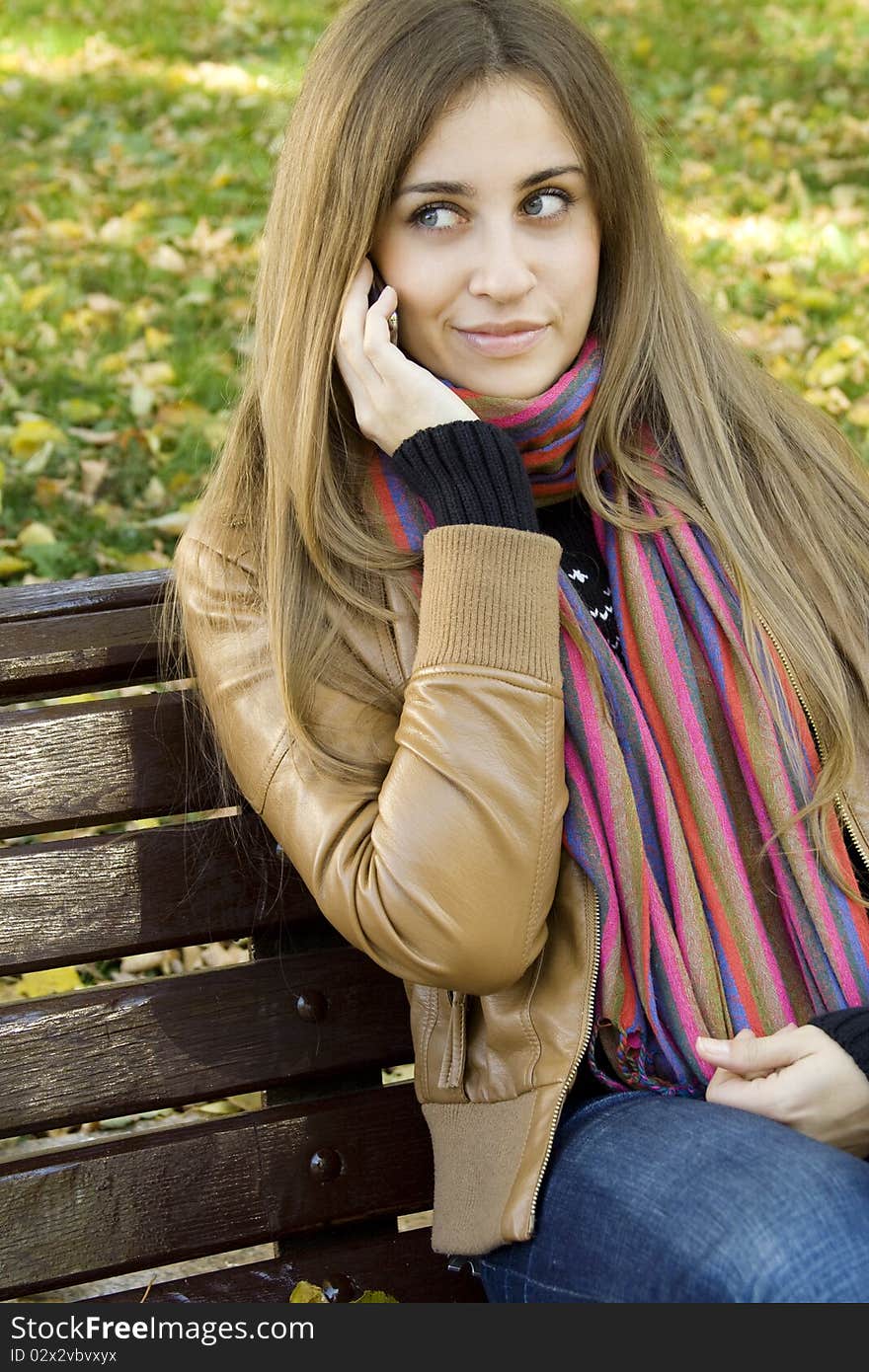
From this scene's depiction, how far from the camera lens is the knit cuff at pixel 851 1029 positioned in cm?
201

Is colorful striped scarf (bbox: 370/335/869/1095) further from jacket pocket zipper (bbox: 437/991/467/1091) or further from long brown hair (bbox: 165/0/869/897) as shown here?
jacket pocket zipper (bbox: 437/991/467/1091)

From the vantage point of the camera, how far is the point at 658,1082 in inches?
84.2

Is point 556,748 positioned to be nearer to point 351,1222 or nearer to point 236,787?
point 236,787

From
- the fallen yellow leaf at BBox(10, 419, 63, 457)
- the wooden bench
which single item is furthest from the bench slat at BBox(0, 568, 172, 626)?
the fallen yellow leaf at BBox(10, 419, 63, 457)

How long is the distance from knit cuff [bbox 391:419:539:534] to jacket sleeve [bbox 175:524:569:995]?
0.15 ft

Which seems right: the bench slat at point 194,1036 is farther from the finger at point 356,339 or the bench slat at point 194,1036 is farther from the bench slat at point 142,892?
the finger at point 356,339

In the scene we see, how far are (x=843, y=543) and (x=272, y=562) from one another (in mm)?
851

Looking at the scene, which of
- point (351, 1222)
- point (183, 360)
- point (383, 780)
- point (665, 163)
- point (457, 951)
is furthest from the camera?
point (665, 163)

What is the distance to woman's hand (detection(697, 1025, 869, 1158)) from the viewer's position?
1994mm

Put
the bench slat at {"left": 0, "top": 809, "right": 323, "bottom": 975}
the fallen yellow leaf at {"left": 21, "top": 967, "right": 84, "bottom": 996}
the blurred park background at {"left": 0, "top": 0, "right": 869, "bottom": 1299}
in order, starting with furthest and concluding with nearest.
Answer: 1. the blurred park background at {"left": 0, "top": 0, "right": 869, "bottom": 1299}
2. the fallen yellow leaf at {"left": 21, "top": 967, "right": 84, "bottom": 996}
3. the bench slat at {"left": 0, "top": 809, "right": 323, "bottom": 975}

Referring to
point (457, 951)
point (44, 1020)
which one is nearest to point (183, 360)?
point (44, 1020)

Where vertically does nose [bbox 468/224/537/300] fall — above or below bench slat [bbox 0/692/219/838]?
above

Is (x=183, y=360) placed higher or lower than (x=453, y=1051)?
higher

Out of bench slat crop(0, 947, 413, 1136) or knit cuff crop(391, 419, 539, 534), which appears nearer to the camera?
knit cuff crop(391, 419, 539, 534)
